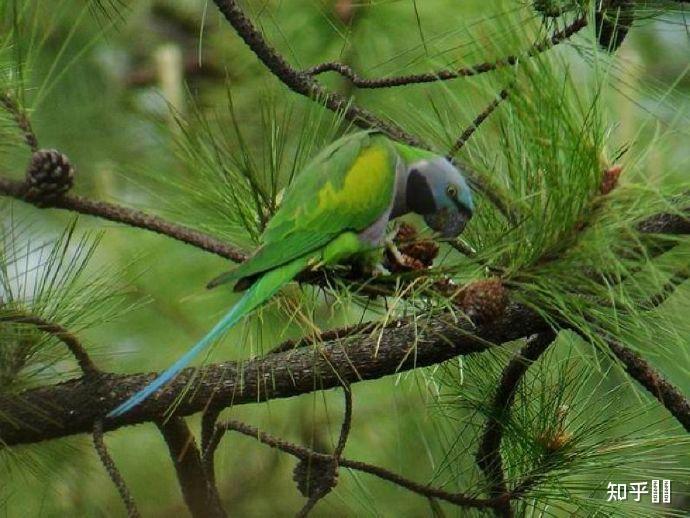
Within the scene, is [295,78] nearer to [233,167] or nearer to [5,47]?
[233,167]

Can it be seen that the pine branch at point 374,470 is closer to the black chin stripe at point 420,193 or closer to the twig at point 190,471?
the twig at point 190,471

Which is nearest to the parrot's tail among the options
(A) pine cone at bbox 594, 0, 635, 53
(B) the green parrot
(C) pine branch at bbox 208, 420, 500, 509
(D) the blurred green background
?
(B) the green parrot

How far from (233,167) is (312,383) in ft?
0.64

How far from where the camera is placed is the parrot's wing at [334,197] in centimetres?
95

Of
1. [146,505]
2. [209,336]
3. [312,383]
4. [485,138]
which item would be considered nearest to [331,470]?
[312,383]

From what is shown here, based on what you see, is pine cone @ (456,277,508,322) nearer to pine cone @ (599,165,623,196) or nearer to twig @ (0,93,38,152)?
pine cone @ (599,165,623,196)

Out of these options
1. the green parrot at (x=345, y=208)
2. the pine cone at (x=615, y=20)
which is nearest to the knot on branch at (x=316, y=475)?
the green parrot at (x=345, y=208)

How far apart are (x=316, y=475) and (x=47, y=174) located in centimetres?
35

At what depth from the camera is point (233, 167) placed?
102 centimetres

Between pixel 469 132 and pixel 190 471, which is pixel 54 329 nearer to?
pixel 190 471

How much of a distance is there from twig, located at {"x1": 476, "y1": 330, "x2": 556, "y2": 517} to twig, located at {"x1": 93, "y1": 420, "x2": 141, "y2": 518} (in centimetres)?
32

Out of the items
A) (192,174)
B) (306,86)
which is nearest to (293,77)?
(306,86)

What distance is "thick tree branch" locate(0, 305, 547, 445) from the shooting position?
36.9 inches

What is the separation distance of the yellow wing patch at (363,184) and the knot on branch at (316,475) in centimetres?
21
